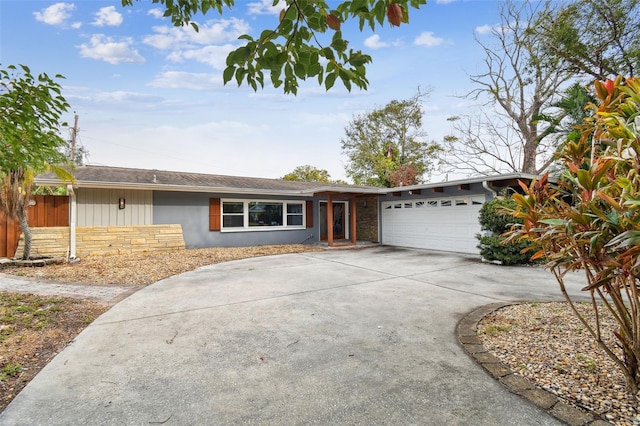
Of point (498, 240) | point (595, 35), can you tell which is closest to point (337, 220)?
point (498, 240)

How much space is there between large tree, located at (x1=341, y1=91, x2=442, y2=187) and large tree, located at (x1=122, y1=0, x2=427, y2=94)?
20.4 m

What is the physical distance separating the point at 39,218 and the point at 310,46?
1081 centimetres

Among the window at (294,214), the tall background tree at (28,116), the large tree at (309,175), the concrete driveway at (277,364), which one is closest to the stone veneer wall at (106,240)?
the window at (294,214)

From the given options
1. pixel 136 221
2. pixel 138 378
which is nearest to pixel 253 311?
pixel 138 378

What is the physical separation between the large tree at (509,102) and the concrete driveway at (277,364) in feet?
47.4

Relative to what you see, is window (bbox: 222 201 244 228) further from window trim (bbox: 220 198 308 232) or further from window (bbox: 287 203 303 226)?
window (bbox: 287 203 303 226)

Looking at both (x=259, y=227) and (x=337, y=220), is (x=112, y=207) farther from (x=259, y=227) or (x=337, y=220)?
(x=337, y=220)

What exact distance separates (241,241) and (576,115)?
456 inches

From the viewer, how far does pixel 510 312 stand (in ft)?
13.3

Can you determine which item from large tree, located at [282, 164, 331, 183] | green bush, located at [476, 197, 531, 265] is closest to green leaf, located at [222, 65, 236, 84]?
green bush, located at [476, 197, 531, 265]

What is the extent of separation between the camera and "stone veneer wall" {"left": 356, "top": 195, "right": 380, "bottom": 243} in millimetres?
13648

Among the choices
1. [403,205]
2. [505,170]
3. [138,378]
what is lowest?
[138,378]

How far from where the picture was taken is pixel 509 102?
56.2 feet

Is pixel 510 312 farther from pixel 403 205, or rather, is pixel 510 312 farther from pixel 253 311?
pixel 403 205
